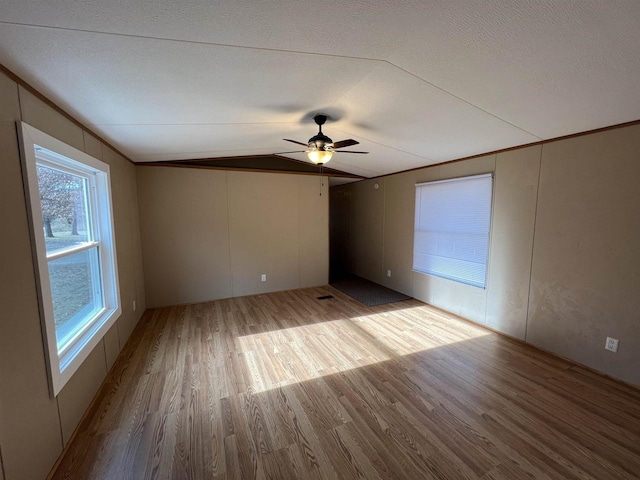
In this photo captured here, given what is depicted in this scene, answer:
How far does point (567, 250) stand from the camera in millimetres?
2674

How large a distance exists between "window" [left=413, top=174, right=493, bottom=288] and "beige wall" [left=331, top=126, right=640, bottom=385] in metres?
0.13

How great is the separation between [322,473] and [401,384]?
1.08 m

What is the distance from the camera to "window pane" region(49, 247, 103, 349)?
6.24ft

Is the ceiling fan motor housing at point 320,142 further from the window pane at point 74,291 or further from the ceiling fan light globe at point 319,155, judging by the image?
the window pane at point 74,291

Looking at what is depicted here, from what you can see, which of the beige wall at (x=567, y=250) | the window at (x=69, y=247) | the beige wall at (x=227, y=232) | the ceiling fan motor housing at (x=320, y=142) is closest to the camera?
the window at (x=69, y=247)

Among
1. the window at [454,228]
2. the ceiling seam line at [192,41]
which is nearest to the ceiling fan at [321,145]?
the ceiling seam line at [192,41]

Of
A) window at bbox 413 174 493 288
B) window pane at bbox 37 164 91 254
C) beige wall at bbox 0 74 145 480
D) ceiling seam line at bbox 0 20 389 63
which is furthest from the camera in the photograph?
window at bbox 413 174 493 288

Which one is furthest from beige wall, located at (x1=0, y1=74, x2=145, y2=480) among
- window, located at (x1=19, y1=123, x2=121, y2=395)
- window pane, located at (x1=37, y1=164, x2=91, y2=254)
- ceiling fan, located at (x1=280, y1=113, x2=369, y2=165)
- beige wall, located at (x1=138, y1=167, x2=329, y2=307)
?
beige wall, located at (x1=138, y1=167, x2=329, y2=307)

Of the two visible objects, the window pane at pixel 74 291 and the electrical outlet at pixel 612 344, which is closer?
the window pane at pixel 74 291

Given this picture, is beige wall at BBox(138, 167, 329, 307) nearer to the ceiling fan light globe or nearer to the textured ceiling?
the textured ceiling

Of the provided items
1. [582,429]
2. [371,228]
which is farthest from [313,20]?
[371,228]

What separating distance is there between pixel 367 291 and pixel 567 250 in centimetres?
311

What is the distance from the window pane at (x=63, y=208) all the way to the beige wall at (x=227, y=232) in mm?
1751

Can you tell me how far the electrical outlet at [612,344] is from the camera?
238 centimetres
